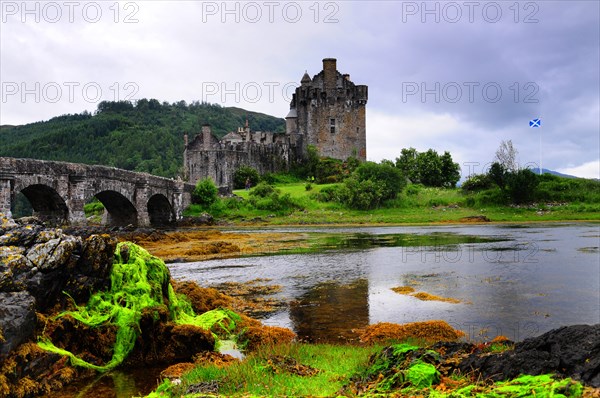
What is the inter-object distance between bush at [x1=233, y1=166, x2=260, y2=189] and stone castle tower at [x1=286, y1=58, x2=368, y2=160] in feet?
39.5

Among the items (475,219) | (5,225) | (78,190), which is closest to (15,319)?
(5,225)

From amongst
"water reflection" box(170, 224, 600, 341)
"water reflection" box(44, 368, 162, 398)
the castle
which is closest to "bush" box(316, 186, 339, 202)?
the castle

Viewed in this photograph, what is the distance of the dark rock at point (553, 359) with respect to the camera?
4570mm

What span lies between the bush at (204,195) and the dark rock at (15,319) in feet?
154

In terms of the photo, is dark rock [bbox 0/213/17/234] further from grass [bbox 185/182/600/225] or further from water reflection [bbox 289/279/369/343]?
grass [bbox 185/182/600/225]

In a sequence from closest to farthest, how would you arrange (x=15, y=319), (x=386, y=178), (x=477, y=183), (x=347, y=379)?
1. (x=347, y=379)
2. (x=15, y=319)
3. (x=386, y=178)
4. (x=477, y=183)

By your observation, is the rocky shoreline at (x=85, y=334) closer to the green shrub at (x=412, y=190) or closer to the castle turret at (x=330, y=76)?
the green shrub at (x=412, y=190)

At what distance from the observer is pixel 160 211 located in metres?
50.0

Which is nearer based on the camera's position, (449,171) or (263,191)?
(263,191)

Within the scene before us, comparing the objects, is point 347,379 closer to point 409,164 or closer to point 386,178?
point 386,178

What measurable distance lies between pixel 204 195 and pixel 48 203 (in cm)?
2173

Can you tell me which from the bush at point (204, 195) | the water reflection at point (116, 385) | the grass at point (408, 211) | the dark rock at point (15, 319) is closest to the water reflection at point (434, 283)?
the water reflection at point (116, 385)

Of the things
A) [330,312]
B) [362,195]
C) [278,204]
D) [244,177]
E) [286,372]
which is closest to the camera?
[286,372]

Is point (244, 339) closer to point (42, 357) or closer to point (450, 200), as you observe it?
point (42, 357)
